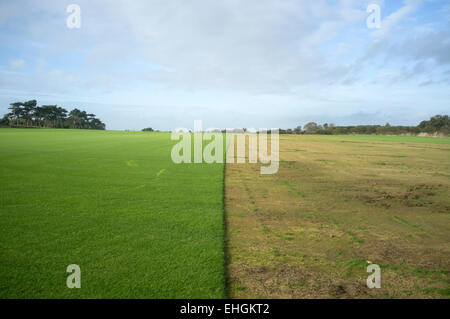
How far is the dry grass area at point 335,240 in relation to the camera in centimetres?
362

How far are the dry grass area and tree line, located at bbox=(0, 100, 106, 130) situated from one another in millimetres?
99433


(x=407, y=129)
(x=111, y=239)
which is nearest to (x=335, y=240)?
(x=111, y=239)

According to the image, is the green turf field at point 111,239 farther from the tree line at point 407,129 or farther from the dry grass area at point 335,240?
the tree line at point 407,129

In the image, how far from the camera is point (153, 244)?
178 inches

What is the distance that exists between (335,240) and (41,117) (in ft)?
361

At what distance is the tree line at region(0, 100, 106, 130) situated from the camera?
3331 inches

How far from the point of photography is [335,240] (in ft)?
16.9

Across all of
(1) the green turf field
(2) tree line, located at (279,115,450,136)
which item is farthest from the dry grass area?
(2) tree line, located at (279,115,450,136)

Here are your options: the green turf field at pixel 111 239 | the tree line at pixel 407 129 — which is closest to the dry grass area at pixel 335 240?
the green turf field at pixel 111 239

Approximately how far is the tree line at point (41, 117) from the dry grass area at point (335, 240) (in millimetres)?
99433

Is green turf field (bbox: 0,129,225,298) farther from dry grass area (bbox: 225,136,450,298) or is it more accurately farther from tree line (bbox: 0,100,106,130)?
tree line (bbox: 0,100,106,130)

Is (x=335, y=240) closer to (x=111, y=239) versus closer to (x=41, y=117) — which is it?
(x=111, y=239)

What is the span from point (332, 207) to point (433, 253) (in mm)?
2821
